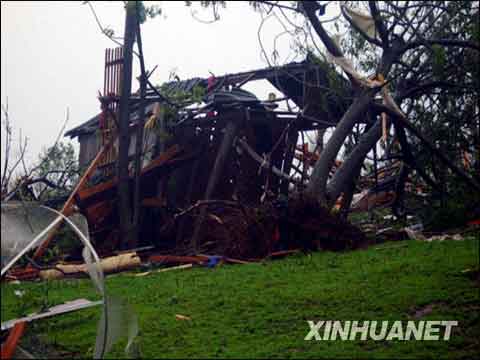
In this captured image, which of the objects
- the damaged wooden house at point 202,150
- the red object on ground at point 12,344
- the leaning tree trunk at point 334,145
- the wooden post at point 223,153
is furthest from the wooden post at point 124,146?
the red object on ground at point 12,344

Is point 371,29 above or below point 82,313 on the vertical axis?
above

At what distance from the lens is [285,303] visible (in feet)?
16.5

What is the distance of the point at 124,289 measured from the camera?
6.31 meters

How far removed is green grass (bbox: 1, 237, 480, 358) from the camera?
13.0 feet

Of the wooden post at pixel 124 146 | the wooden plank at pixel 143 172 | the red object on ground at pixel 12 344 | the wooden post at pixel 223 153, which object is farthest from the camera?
the wooden post at pixel 223 153

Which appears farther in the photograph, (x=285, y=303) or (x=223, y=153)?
(x=223, y=153)

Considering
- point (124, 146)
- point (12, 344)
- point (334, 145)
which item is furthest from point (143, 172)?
point (12, 344)

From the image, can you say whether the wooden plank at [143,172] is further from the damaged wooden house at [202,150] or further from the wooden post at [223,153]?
the wooden post at [223,153]

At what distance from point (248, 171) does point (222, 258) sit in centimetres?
254

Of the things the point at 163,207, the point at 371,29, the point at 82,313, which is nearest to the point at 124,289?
the point at 82,313

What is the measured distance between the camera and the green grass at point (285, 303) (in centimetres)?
397

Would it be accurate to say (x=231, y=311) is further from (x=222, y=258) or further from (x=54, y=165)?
(x=54, y=165)

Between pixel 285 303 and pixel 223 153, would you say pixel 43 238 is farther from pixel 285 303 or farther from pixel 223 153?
pixel 223 153

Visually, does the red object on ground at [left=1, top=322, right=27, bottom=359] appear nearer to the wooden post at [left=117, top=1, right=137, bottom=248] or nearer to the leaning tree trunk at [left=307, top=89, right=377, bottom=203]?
the leaning tree trunk at [left=307, top=89, right=377, bottom=203]
